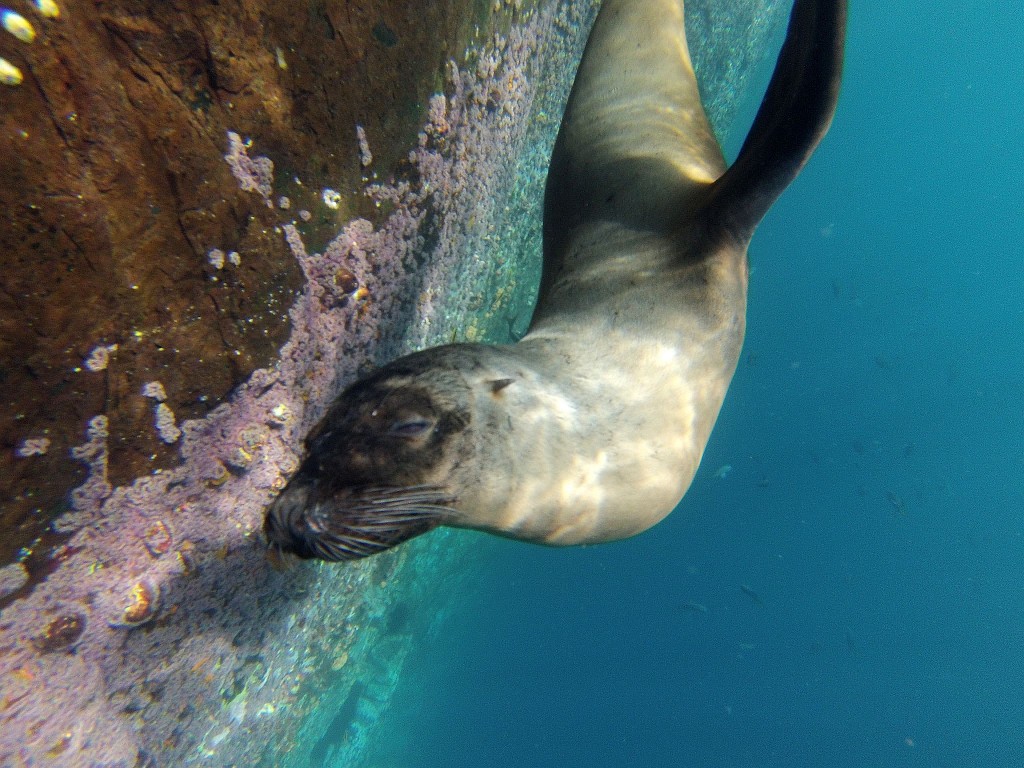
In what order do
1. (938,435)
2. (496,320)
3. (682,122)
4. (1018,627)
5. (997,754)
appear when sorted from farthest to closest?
(938,435), (1018,627), (997,754), (496,320), (682,122)

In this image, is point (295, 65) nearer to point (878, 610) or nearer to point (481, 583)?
point (481, 583)

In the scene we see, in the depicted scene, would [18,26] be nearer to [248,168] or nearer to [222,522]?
[248,168]

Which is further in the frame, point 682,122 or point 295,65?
point 682,122

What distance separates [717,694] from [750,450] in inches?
621

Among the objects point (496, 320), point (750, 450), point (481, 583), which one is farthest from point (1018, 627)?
point (496, 320)

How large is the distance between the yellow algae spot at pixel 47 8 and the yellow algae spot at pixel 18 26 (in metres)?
0.05

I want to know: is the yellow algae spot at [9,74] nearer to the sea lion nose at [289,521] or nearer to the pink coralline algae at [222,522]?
the pink coralline algae at [222,522]

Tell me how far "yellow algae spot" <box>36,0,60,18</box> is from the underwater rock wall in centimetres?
1

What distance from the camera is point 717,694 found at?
3219 centimetres

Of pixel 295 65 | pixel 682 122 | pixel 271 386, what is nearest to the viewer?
pixel 295 65

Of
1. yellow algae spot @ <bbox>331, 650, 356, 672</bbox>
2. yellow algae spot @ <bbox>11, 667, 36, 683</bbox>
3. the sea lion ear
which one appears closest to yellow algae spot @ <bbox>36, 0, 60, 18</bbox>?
the sea lion ear

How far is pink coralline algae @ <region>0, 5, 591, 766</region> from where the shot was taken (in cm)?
200

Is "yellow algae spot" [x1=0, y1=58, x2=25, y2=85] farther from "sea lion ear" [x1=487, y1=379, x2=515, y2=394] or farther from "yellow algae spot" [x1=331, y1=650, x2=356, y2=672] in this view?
"yellow algae spot" [x1=331, y1=650, x2=356, y2=672]

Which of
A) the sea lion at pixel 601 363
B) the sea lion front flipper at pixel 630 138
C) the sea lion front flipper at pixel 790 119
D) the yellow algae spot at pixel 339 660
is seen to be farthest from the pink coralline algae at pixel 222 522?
the yellow algae spot at pixel 339 660
